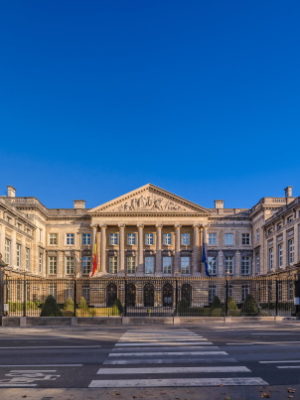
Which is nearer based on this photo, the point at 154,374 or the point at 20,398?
the point at 20,398

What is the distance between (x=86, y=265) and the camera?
3105 inches

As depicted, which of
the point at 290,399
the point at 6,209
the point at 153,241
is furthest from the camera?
the point at 153,241

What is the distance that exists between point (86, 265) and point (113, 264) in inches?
187

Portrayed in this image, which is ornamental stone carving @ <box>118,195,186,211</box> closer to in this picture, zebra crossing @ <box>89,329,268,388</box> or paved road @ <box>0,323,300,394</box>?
paved road @ <box>0,323,300,394</box>

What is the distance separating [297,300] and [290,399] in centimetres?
2428

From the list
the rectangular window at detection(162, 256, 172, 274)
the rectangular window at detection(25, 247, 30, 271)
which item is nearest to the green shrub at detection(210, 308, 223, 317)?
the rectangular window at detection(25, 247, 30, 271)

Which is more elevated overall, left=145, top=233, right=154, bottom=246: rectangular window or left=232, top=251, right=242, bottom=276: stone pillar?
left=145, top=233, right=154, bottom=246: rectangular window

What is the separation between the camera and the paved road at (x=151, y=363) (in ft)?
34.2

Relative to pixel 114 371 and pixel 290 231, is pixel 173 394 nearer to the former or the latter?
pixel 114 371

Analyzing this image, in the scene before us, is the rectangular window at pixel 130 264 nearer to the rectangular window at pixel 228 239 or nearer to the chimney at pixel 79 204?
the chimney at pixel 79 204

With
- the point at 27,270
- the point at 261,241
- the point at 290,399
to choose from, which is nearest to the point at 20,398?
the point at 290,399

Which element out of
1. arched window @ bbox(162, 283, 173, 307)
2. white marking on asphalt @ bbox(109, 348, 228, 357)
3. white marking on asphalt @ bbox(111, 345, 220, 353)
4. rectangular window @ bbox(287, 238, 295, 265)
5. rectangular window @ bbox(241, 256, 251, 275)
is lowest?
arched window @ bbox(162, 283, 173, 307)

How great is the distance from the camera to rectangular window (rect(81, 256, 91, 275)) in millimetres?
78750

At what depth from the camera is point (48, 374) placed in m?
11.5
